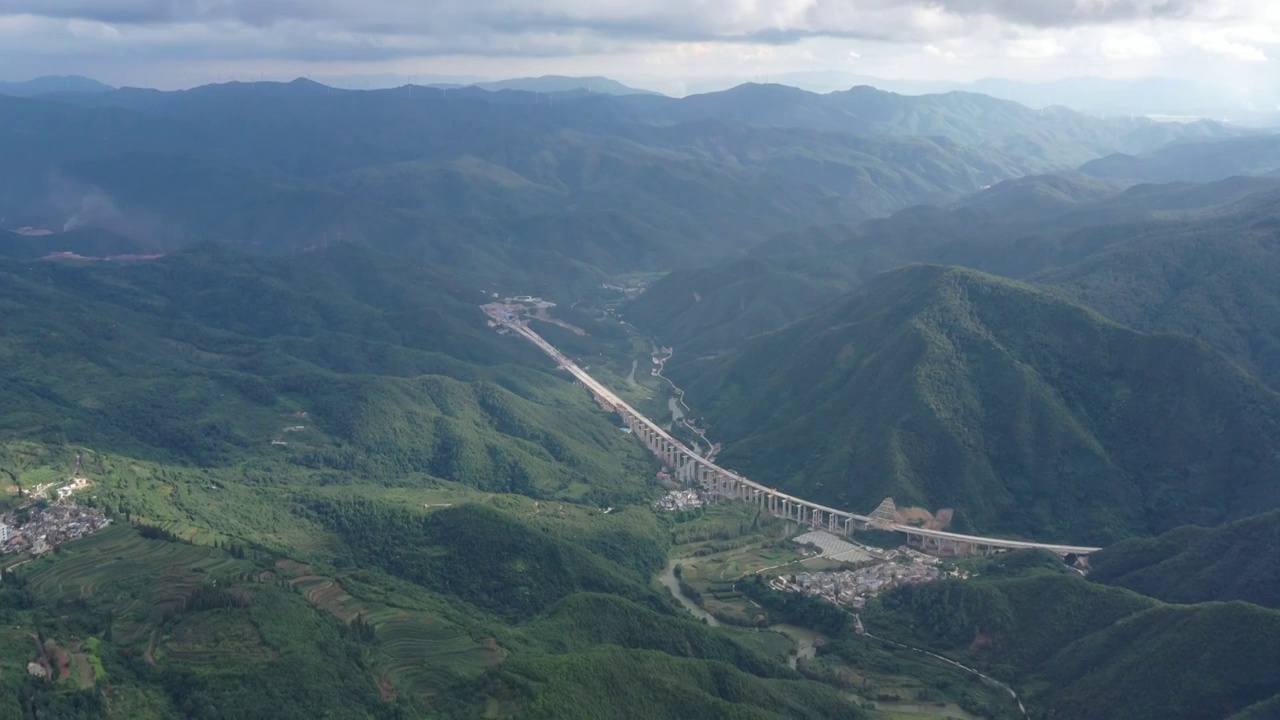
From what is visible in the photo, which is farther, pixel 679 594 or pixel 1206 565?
pixel 679 594

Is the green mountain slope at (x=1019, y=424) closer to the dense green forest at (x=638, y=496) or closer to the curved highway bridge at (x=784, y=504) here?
the dense green forest at (x=638, y=496)

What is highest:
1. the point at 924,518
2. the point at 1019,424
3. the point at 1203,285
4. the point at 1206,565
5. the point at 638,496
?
the point at 1203,285

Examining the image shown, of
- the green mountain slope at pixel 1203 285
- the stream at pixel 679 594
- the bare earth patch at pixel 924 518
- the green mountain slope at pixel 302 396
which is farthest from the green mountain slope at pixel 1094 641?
the green mountain slope at pixel 1203 285

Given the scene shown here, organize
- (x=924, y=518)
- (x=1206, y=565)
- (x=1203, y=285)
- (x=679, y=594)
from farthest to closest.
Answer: (x=1203, y=285), (x=924, y=518), (x=679, y=594), (x=1206, y=565)

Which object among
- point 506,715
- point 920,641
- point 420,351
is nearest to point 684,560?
point 920,641

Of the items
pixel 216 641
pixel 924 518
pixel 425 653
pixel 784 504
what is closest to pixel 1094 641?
pixel 924 518

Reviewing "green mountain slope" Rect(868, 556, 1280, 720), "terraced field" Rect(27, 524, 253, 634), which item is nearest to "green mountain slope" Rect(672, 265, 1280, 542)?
"green mountain slope" Rect(868, 556, 1280, 720)

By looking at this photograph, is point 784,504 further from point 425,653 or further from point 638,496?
point 425,653
